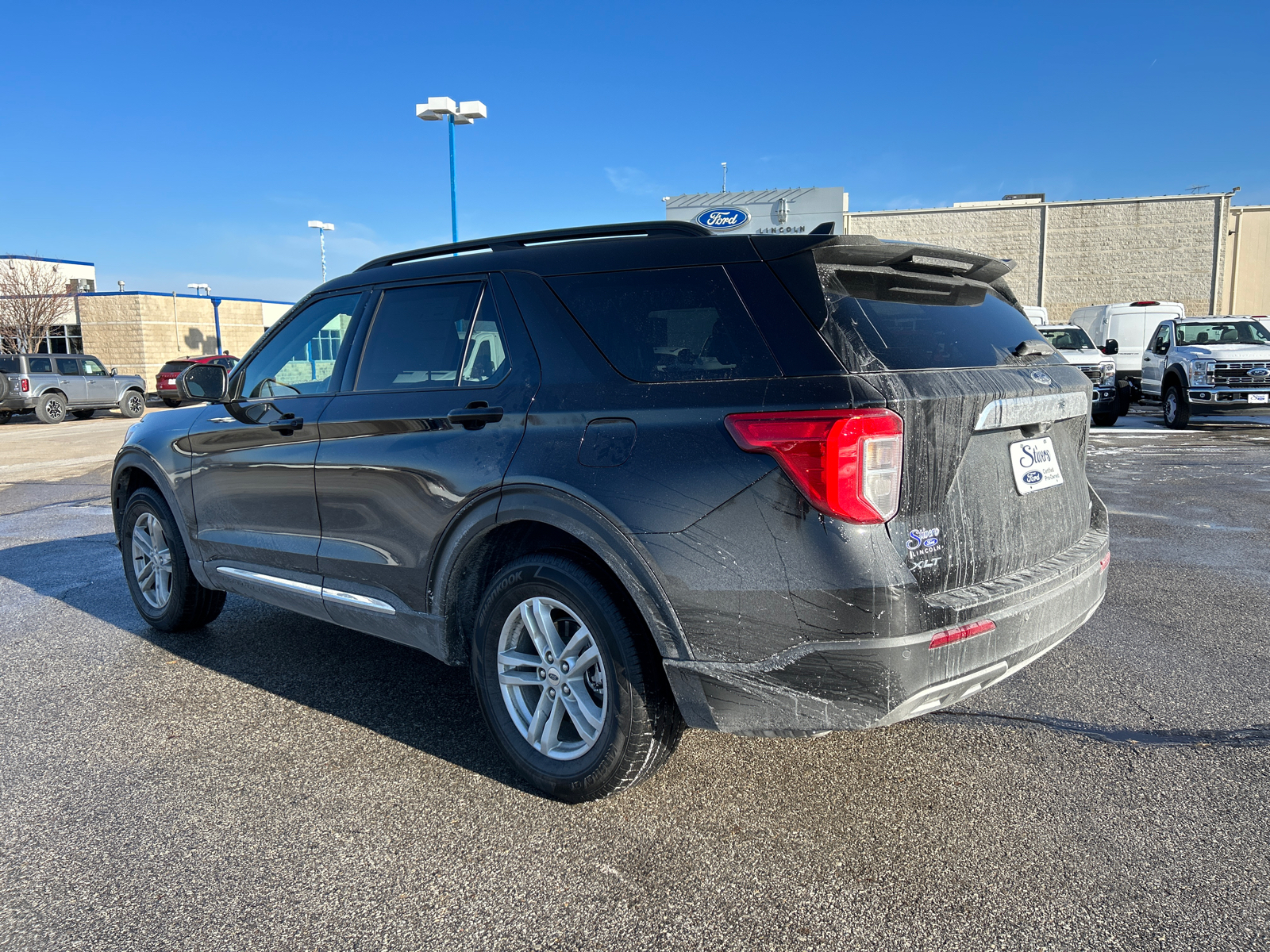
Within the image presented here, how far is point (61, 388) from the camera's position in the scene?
2314 cm

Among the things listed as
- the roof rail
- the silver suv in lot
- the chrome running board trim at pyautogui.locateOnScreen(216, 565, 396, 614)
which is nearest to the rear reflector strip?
the roof rail

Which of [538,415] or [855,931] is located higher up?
[538,415]

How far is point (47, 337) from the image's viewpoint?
42062 mm

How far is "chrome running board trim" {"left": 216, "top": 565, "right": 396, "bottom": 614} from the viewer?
358 cm

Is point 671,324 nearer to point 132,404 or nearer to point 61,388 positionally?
point 61,388

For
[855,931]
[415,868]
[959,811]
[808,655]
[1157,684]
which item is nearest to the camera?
[855,931]

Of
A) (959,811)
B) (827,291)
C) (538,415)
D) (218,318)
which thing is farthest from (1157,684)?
(218,318)

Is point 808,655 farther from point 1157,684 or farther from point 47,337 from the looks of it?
point 47,337

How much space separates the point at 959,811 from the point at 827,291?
1715mm

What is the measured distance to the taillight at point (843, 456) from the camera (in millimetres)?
2414

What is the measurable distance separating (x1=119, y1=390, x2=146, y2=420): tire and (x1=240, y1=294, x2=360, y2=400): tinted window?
23.9 meters

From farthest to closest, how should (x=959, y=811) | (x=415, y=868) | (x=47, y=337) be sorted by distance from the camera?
(x=47, y=337)
(x=959, y=811)
(x=415, y=868)

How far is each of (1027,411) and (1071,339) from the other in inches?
616

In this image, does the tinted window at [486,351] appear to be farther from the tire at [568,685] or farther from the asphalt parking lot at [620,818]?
the asphalt parking lot at [620,818]
